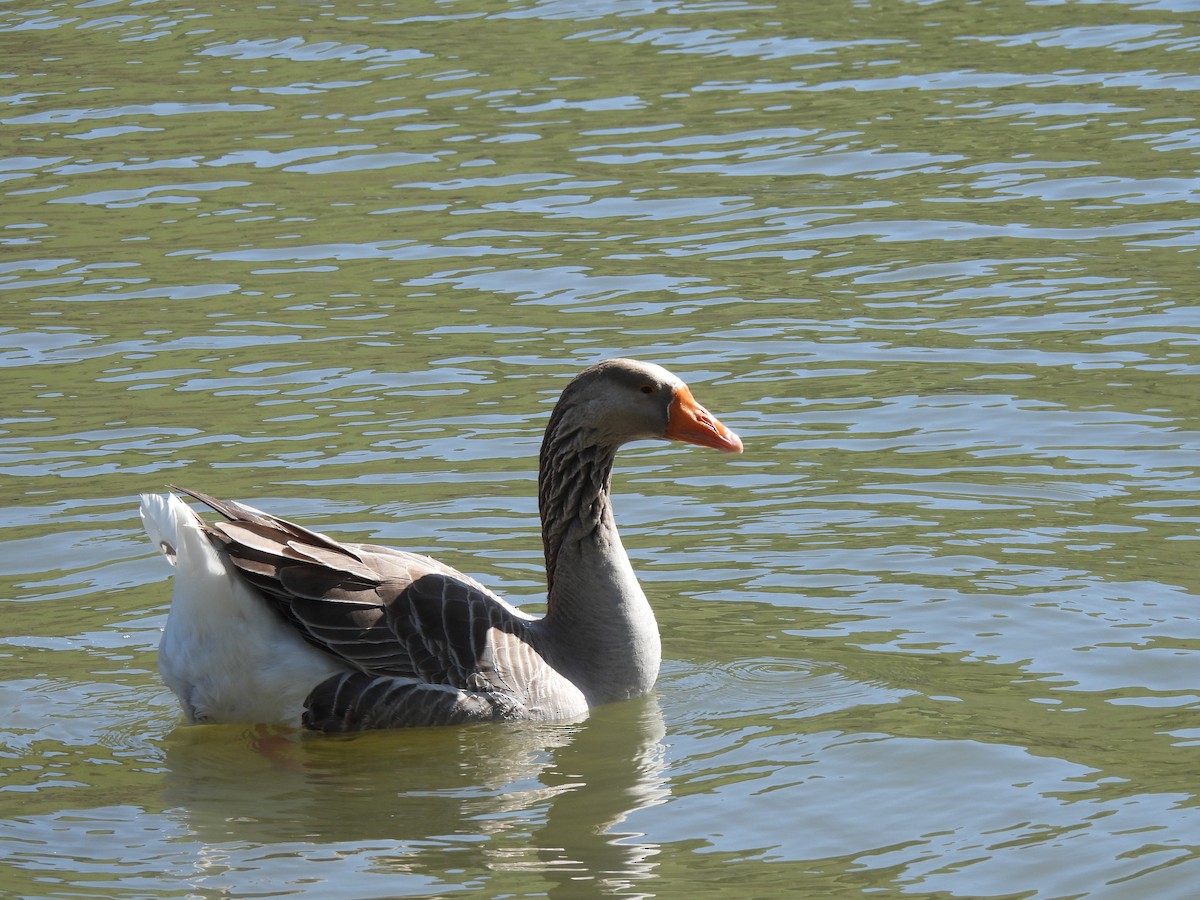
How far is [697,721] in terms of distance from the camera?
9.15m

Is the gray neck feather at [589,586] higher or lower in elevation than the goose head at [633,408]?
lower

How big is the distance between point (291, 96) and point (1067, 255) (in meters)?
8.91

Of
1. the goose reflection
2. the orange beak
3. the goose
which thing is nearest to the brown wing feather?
the goose

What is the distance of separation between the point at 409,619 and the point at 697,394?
4.19 meters

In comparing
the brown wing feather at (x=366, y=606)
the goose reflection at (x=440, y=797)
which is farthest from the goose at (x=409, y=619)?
the goose reflection at (x=440, y=797)

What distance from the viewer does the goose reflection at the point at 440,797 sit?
7.71m

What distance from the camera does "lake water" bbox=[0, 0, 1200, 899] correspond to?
316 inches

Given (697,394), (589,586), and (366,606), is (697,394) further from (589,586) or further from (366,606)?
(366,606)

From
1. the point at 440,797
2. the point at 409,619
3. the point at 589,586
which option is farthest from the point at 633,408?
the point at 440,797

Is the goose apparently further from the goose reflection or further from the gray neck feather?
the goose reflection

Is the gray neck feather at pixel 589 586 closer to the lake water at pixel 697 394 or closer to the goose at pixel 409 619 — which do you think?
the goose at pixel 409 619

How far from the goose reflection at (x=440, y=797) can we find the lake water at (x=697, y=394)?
0.03 m

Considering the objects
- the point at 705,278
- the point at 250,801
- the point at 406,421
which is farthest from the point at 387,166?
the point at 250,801

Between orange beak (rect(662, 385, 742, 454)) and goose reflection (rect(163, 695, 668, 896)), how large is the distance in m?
1.32
